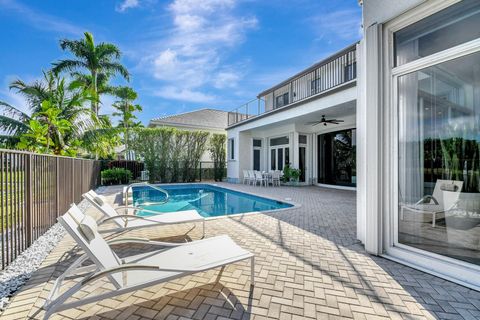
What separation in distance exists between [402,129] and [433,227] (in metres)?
1.59

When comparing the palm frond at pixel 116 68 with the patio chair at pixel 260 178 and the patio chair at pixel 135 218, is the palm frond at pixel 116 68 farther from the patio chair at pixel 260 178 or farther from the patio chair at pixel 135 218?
the patio chair at pixel 135 218

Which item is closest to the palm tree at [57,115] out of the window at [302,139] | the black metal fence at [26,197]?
the black metal fence at [26,197]

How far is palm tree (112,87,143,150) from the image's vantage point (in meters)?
22.2

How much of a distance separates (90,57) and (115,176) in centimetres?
1061

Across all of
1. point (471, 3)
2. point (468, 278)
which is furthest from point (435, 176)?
point (471, 3)

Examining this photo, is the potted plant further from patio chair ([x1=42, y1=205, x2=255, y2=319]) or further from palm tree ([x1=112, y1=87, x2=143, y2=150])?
palm tree ([x1=112, y1=87, x2=143, y2=150])

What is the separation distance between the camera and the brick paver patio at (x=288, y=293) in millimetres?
2270

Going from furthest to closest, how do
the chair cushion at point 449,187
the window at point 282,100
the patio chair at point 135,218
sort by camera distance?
the window at point 282,100 → the patio chair at point 135,218 → the chair cushion at point 449,187

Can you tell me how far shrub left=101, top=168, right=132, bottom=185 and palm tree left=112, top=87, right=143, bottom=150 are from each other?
9634mm

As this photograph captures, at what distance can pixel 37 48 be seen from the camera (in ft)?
48.5

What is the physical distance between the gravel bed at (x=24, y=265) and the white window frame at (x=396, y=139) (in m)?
5.03

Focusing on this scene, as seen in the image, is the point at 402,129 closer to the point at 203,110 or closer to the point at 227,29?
the point at 227,29

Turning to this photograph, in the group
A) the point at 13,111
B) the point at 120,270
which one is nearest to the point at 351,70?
the point at 120,270

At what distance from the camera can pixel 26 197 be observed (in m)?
3.62
